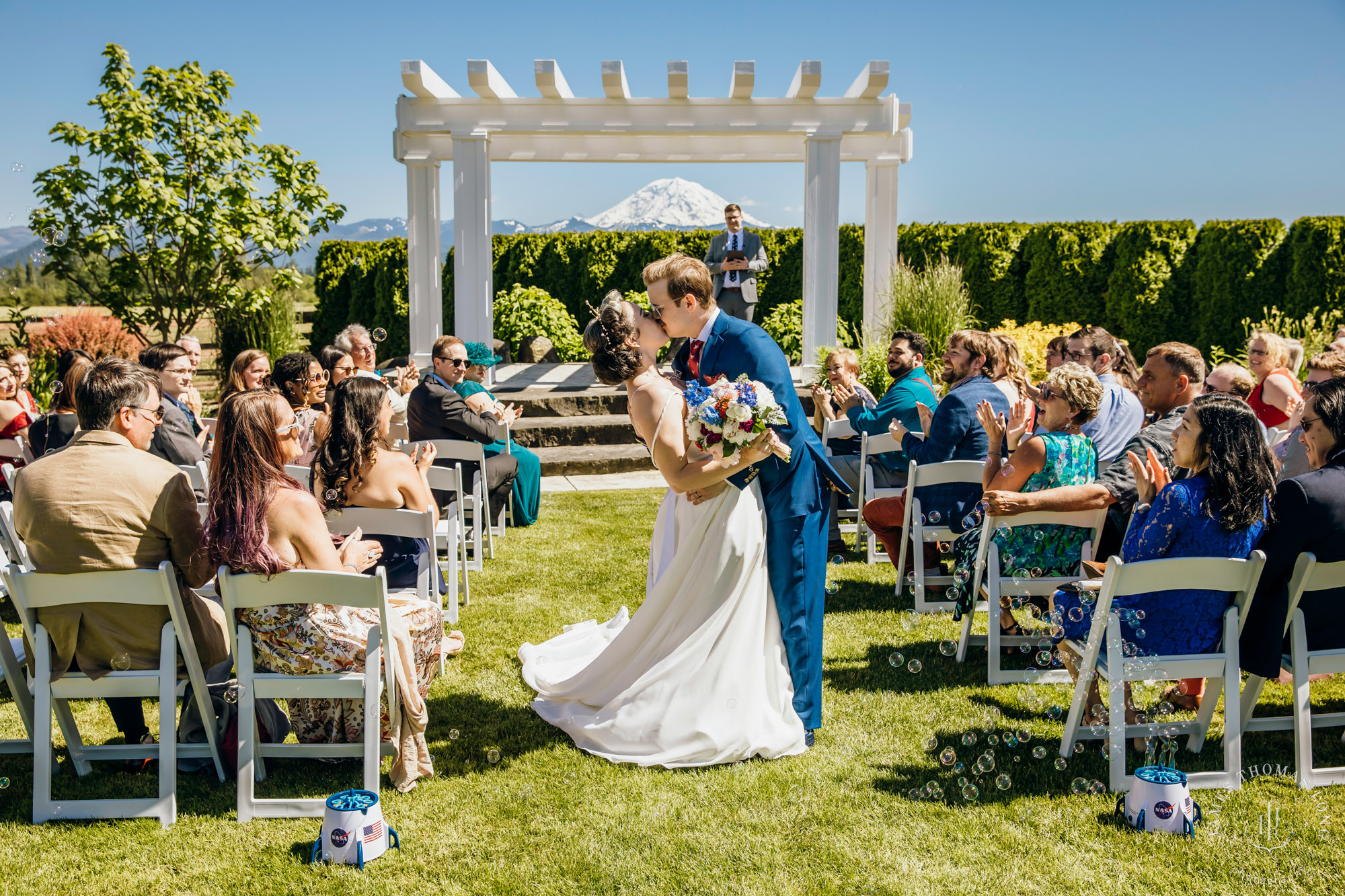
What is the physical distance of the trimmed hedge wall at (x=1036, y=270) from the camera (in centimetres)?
1281

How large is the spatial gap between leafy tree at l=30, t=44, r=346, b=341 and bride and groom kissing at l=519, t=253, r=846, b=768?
9506 millimetres

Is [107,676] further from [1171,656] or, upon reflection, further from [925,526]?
[925,526]

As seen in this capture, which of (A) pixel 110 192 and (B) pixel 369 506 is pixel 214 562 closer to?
(B) pixel 369 506

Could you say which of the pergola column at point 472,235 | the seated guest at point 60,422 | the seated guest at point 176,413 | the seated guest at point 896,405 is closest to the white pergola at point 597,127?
the pergola column at point 472,235

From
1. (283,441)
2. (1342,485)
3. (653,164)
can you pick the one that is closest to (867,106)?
(653,164)

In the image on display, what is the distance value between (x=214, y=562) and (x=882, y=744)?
269 centimetres

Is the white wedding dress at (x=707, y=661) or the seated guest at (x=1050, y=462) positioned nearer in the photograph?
the white wedding dress at (x=707, y=661)

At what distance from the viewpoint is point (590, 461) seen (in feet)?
33.0

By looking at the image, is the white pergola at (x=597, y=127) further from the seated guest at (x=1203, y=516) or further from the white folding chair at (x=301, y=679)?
the white folding chair at (x=301, y=679)

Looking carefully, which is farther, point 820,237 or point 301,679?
point 820,237

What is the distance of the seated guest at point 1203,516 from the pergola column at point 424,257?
9.08m

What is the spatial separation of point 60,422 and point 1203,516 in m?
6.20

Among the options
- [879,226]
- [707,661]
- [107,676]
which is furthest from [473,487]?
[879,226]

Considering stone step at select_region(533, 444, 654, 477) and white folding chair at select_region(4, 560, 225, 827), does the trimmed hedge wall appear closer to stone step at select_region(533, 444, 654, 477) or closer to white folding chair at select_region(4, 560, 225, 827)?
stone step at select_region(533, 444, 654, 477)
